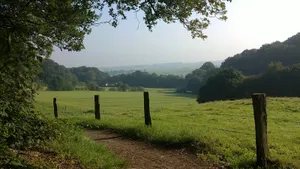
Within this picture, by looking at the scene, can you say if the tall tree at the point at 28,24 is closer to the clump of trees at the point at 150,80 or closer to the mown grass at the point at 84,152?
the mown grass at the point at 84,152

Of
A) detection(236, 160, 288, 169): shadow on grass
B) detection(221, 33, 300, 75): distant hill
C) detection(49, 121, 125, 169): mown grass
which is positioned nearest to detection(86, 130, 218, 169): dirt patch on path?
detection(49, 121, 125, 169): mown grass

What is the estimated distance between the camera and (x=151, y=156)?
944 cm

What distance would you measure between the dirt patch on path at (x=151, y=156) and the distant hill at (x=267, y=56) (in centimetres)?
11191

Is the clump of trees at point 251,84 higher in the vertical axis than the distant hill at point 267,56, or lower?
lower

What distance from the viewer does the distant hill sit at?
115 meters

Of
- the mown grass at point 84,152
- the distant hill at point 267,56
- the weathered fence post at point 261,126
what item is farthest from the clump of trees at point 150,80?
the weathered fence post at point 261,126

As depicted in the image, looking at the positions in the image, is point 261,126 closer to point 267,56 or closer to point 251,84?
point 251,84

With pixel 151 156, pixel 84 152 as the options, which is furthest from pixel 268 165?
pixel 84 152

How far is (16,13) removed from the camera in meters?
8.70

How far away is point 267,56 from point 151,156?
12438cm

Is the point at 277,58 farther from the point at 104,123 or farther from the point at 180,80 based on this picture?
the point at 104,123

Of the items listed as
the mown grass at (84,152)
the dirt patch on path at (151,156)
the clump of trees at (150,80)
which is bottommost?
the dirt patch on path at (151,156)

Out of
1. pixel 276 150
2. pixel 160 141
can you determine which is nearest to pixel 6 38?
pixel 160 141

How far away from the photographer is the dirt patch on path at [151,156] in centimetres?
844
